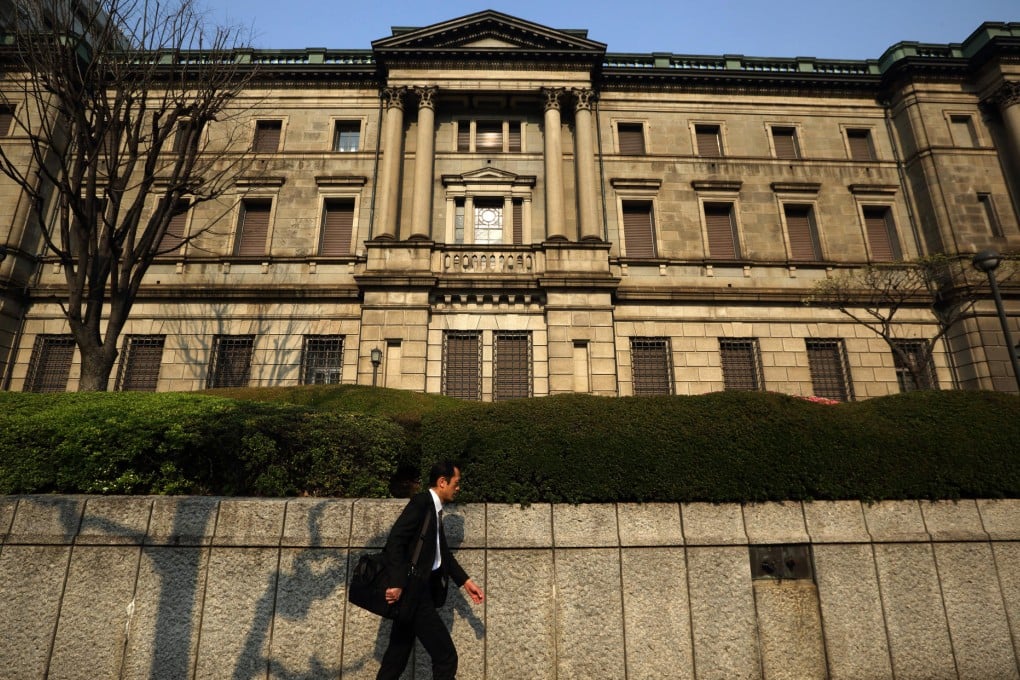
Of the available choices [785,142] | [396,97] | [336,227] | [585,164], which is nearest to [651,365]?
[585,164]

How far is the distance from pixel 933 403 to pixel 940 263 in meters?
14.0

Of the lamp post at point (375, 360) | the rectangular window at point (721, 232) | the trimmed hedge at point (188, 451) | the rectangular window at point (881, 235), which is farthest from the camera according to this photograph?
the rectangular window at point (881, 235)

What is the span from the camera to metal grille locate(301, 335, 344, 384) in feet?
60.0

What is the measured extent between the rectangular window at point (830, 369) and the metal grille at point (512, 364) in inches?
409

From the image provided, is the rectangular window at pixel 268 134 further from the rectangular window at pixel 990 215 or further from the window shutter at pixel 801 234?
the rectangular window at pixel 990 215

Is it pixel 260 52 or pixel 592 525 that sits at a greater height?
pixel 260 52

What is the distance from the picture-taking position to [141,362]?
18.2 m

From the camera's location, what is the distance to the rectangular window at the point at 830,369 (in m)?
18.8

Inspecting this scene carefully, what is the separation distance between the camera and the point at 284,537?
19.2ft

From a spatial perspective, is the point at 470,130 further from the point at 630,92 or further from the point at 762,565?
the point at 762,565

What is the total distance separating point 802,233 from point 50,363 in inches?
1127

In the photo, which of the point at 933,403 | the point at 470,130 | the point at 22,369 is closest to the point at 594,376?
the point at 933,403

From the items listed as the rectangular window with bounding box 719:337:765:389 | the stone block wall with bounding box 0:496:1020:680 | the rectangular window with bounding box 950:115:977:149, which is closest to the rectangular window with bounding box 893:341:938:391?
the rectangular window with bounding box 719:337:765:389

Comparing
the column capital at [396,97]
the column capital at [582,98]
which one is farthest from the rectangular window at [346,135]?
the column capital at [582,98]
